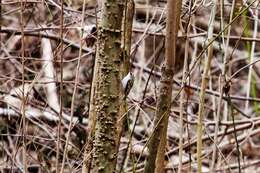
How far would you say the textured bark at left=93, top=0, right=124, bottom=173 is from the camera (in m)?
1.10

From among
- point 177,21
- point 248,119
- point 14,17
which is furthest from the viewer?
point 14,17

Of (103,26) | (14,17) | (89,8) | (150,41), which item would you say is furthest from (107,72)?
(150,41)

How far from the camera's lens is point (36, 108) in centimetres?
220

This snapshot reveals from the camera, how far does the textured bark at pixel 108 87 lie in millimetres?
1100

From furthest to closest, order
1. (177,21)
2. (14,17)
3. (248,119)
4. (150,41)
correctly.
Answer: (150,41) < (14,17) < (248,119) < (177,21)

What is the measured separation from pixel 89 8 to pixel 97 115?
1.08 m

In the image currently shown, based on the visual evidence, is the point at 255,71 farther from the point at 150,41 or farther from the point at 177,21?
the point at 177,21

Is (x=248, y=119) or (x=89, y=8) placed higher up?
(x=89, y=8)

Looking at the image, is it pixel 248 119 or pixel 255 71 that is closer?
pixel 248 119

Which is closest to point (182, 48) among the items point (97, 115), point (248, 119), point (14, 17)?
point (14, 17)

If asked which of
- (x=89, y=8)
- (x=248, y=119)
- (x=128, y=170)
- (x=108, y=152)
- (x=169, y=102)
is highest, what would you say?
(x=89, y=8)

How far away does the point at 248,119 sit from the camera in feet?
7.09

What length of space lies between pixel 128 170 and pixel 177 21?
123cm

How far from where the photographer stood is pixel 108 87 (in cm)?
112
